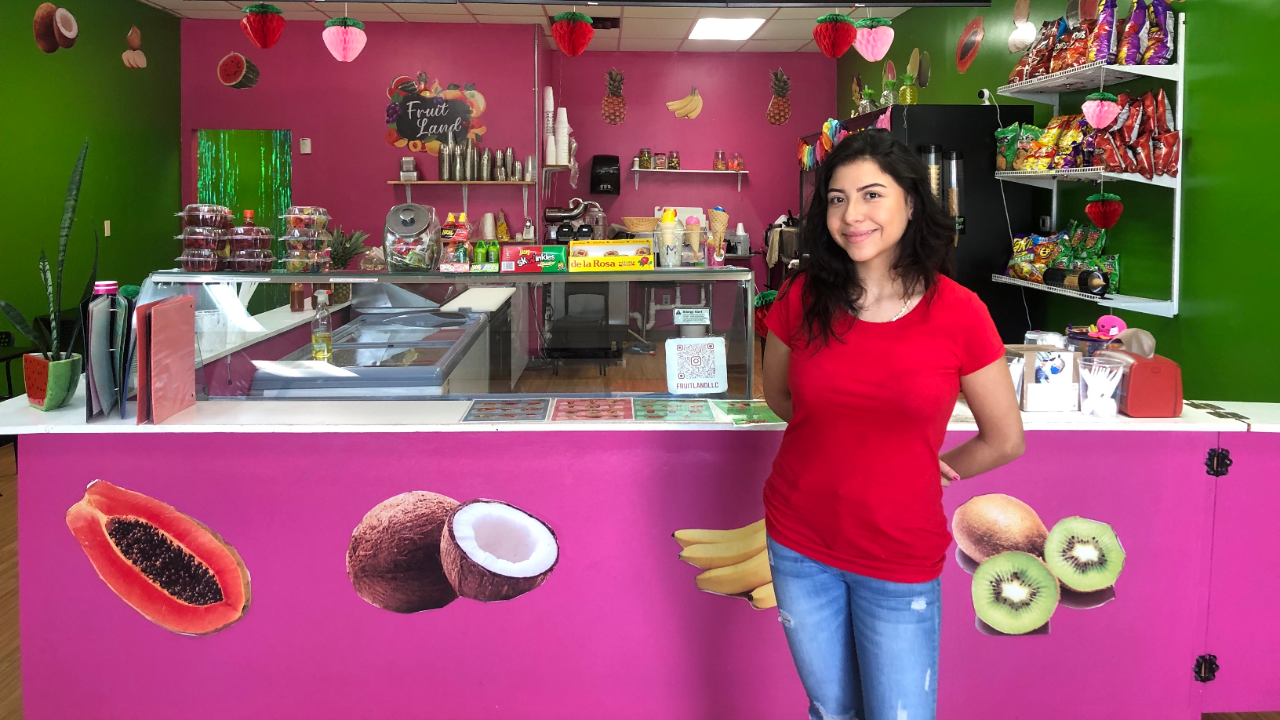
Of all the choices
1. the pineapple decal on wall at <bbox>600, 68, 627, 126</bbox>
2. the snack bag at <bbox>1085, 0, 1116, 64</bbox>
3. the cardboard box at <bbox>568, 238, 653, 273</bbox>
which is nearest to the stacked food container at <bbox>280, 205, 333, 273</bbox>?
the cardboard box at <bbox>568, 238, 653, 273</bbox>

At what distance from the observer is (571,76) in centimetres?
932

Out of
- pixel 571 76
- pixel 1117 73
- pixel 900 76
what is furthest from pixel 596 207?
pixel 1117 73

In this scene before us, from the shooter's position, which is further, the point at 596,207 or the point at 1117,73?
the point at 596,207

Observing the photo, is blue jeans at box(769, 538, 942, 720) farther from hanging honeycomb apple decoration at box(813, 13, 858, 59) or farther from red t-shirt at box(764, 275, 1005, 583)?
hanging honeycomb apple decoration at box(813, 13, 858, 59)

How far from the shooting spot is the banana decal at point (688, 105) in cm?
941

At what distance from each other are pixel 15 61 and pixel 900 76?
6.19m

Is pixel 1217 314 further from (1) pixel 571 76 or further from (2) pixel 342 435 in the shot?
(1) pixel 571 76

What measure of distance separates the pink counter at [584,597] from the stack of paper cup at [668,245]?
22.0 inches

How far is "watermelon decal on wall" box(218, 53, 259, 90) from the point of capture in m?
7.74

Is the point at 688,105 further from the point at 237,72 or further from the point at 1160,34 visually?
the point at 1160,34

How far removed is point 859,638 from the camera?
4.87 feet

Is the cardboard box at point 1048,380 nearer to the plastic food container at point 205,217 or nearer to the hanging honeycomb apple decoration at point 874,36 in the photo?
the hanging honeycomb apple decoration at point 874,36

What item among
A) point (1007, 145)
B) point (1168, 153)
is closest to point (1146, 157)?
point (1168, 153)

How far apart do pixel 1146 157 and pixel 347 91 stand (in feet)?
20.7
